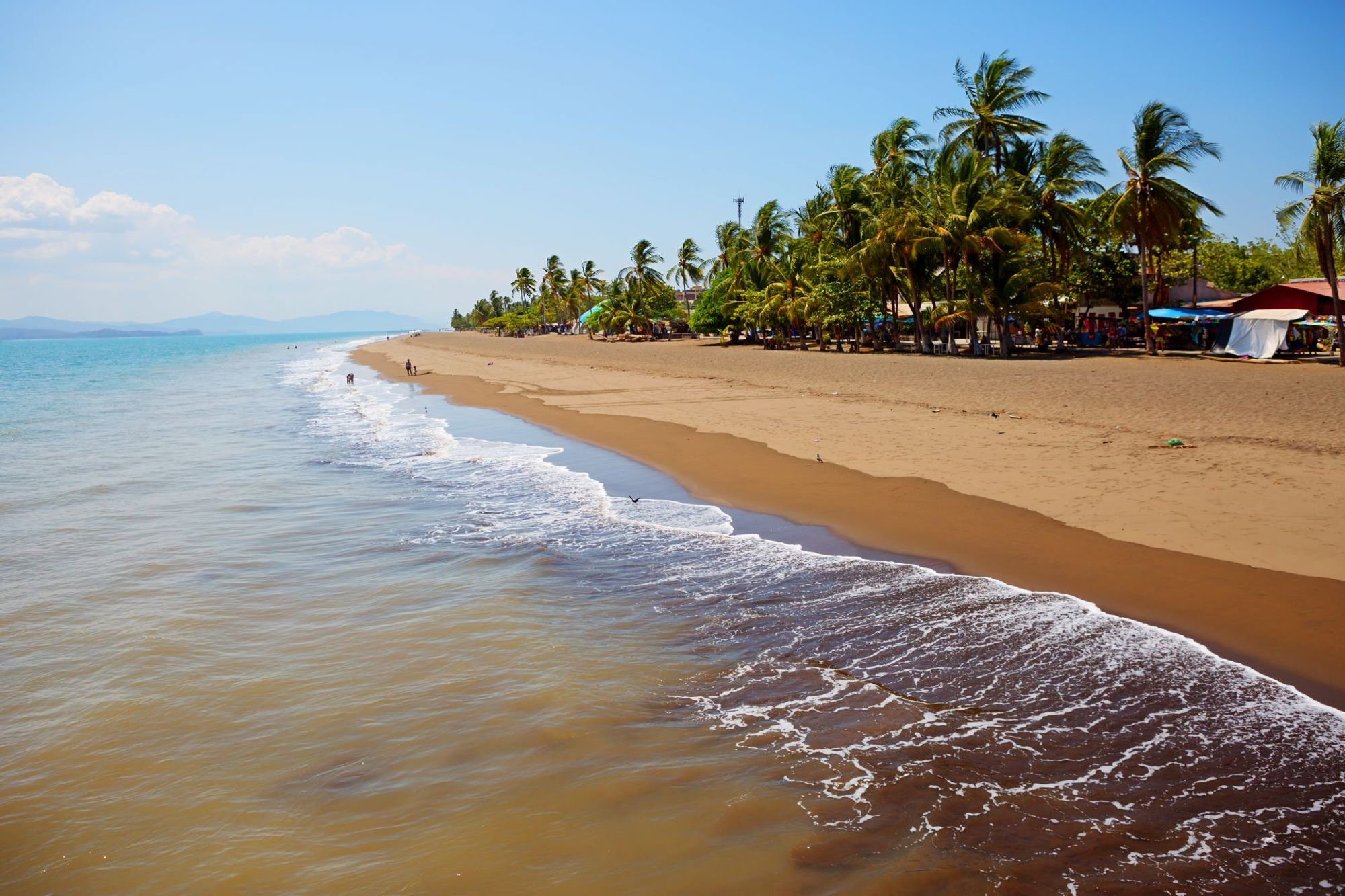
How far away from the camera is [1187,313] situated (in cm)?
3175

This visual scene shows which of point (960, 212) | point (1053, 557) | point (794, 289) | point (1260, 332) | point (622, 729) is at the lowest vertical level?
point (622, 729)

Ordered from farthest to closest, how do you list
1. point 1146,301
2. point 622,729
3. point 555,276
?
point 555,276
point 1146,301
point 622,729

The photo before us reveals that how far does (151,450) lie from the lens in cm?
1933

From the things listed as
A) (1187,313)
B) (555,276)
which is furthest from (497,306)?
(1187,313)

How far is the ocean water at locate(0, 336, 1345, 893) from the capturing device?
3998 millimetres

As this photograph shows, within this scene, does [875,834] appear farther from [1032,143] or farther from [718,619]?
[1032,143]

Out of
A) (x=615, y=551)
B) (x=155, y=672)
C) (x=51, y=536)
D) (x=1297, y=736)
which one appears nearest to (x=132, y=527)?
(x=51, y=536)

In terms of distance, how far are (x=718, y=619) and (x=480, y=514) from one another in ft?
18.1

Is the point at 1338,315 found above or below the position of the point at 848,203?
below

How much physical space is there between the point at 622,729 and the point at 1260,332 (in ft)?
98.6

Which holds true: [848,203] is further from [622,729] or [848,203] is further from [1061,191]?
[622,729]

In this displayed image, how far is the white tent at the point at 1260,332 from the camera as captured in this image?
2592 cm

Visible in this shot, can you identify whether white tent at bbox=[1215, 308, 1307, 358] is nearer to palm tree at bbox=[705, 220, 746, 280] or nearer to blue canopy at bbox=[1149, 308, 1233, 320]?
blue canopy at bbox=[1149, 308, 1233, 320]

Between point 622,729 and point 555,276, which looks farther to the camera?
point 555,276
